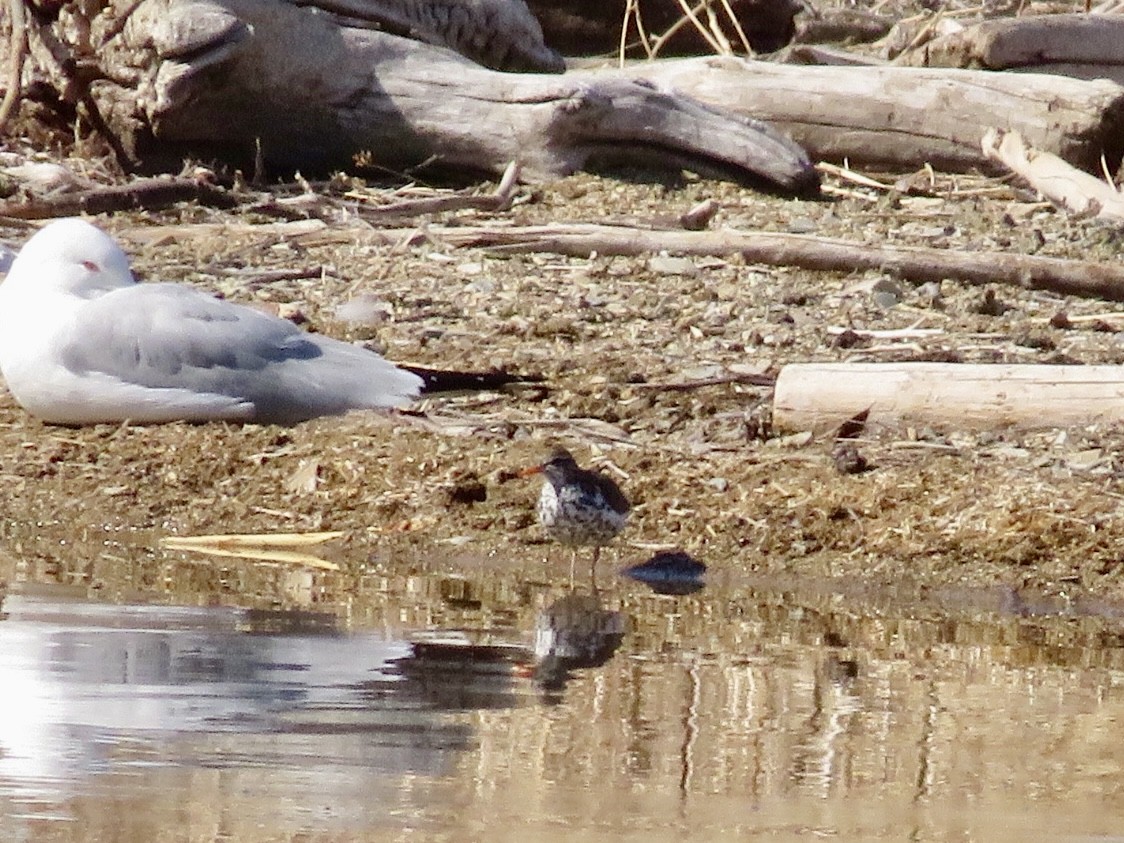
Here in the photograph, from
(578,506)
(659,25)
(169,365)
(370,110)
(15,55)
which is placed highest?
(659,25)

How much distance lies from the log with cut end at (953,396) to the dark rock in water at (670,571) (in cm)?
80

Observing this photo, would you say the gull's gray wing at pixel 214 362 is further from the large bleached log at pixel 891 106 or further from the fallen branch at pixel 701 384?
the large bleached log at pixel 891 106

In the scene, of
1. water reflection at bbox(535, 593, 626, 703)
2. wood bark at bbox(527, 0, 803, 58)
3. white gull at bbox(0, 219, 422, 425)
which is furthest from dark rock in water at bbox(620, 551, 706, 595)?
wood bark at bbox(527, 0, 803, 58)

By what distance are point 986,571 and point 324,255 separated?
3945 mm

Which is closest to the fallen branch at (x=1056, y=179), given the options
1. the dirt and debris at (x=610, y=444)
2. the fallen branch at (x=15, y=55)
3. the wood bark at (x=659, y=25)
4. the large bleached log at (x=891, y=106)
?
the large bleached log at (x=891, y=106)

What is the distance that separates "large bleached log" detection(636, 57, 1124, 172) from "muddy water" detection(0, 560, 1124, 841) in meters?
5.43

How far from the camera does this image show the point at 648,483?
6.51 m

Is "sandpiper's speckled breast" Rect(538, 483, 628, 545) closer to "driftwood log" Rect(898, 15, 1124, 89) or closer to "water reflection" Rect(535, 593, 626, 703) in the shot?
"water reflection" Rect(535, 593, 626, 703)

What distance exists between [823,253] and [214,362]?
117 inches

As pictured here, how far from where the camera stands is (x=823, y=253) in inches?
351

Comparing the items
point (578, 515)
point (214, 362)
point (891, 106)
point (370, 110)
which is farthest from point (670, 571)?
point (891, 106)

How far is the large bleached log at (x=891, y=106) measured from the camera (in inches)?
427

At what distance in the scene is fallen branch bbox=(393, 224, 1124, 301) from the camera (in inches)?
343

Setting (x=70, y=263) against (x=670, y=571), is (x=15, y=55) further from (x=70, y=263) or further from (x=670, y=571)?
(x=670, y=571)
